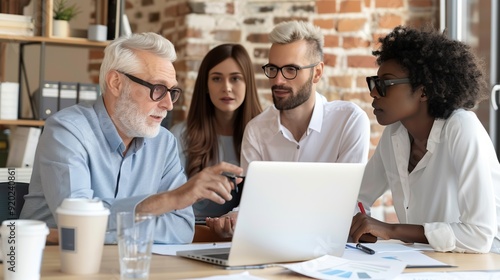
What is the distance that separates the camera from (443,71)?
Result: 2695mm

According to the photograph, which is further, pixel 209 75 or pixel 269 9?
pixel 269 9

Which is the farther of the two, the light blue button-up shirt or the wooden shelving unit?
the wooden shelving unit

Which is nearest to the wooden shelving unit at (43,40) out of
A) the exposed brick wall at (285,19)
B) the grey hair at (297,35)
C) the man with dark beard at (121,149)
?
the exposed brick wall at (285,19)

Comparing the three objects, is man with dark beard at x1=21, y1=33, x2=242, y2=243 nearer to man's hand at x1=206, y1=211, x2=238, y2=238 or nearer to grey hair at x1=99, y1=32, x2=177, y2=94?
grey hair at x1=99, y1=32, x2=177, y2=94

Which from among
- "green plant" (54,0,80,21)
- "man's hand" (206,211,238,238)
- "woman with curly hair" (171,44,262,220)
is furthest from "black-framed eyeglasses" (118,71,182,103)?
"green plant" (54,0,80,21)

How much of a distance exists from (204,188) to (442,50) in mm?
1195

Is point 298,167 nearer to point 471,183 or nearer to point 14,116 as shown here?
point 471,183

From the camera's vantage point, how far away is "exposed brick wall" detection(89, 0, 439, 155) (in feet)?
14.2

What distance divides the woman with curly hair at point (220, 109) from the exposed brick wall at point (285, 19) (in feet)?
1.55

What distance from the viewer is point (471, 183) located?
7.69ft

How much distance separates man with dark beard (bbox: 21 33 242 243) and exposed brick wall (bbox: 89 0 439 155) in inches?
68.8

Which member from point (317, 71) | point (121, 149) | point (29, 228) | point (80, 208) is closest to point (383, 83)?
point (317, 71)

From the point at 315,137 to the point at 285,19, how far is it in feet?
3.85

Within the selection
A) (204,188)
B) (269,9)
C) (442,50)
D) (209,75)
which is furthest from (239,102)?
(204,188)
